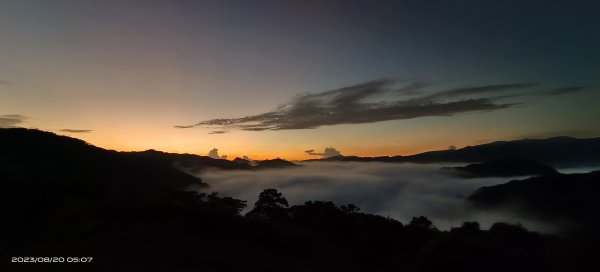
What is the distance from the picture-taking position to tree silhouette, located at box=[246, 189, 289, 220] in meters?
60.0

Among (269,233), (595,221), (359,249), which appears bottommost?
(595,221)

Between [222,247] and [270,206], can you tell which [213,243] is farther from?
[270,206]

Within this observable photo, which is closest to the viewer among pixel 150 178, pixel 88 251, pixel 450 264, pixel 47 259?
pixel 47 259

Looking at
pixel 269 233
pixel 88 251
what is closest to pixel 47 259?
pixel 88 251

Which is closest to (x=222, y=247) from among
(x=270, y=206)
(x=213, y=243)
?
(x=213, y=243)

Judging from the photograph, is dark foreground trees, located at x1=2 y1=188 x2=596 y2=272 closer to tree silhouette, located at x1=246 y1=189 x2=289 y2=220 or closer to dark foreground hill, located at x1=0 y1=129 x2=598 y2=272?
dark foreground hill, located at x1=0 y1=129 x2=598 y2=272

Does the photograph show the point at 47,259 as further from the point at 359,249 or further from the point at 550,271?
the point at 550,271

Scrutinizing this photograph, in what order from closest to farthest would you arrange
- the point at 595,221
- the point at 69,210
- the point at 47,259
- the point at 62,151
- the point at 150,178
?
the point at 47,259, the point at 69,210, the point at 62,151, the point at 595,221, the point at 150,178

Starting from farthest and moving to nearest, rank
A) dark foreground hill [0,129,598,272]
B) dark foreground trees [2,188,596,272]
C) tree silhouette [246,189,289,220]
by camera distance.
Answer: tree silhouette [246,189,289,220] < dark foreground trees [2,188,596,272] < dark foreground hill [0,129,598,272]

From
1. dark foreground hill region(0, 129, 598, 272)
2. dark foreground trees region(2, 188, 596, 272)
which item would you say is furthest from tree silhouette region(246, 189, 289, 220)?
dark foreground trees region(2, 188, 596, 272)

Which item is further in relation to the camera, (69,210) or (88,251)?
(69,210)

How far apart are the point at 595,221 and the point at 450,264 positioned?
177 meters

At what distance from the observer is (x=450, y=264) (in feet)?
95.8

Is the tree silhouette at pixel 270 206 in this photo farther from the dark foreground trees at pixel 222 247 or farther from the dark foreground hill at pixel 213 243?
the dark foreground trees at pixel 222 247
